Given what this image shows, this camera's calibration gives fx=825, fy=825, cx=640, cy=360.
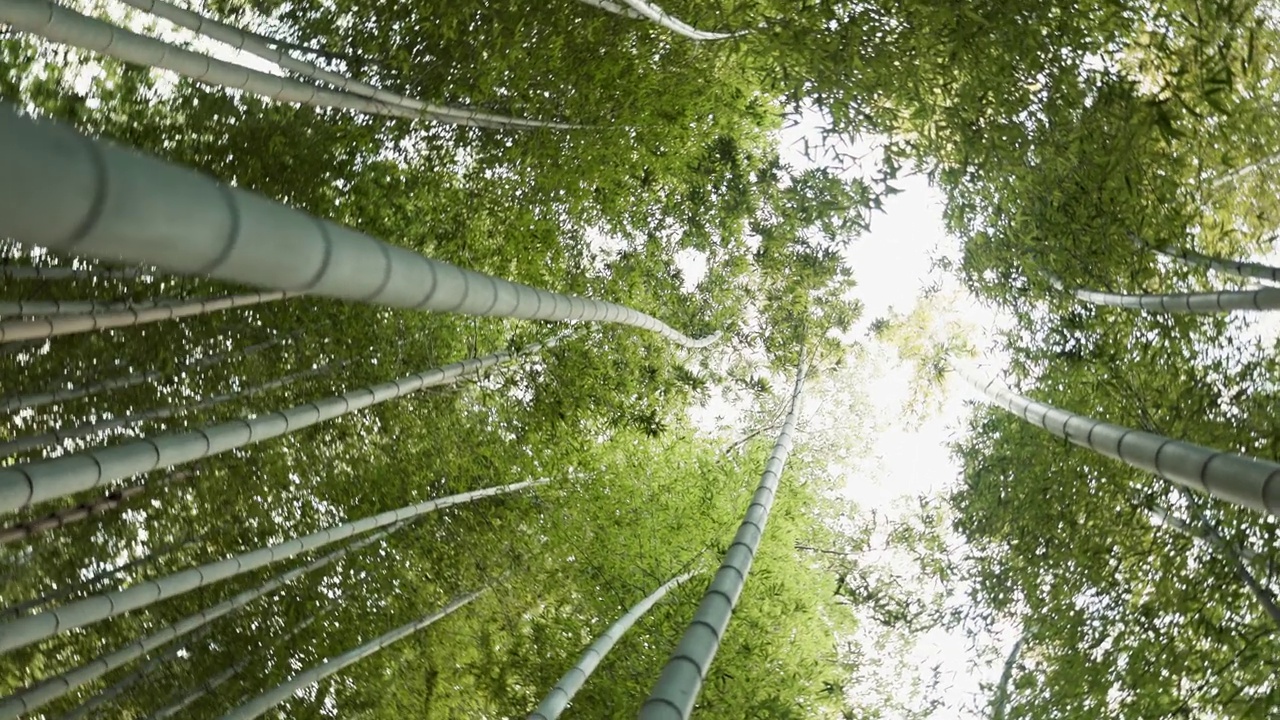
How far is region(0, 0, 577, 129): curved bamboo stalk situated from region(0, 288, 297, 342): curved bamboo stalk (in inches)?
35.1

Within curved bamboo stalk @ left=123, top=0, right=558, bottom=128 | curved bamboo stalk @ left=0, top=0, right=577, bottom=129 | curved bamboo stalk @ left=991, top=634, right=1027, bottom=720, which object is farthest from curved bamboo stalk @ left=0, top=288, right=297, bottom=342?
curved bamboo stalk @ left=991, top=634, right=1027, bottom=720

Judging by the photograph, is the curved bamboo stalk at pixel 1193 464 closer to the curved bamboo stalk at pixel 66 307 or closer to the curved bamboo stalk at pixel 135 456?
the curved bamboo stalk at pixel 135 456

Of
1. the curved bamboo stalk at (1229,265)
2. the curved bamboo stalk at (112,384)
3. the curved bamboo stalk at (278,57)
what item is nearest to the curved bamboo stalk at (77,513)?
the curved bamboo stalk at (112,384)

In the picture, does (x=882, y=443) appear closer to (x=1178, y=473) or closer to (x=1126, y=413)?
(x=1126, y=413)

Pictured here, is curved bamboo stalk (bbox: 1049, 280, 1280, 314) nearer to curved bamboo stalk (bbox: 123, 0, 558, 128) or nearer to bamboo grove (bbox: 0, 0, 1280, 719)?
bamboo grove (bbox: 0, 0, 1280, 719)

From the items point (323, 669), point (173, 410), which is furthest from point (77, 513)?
point (323, 669)

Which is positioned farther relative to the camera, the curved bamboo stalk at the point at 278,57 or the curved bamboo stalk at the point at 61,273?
the curved bamboo stalk at the point at 61,273

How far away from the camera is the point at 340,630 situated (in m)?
5.90

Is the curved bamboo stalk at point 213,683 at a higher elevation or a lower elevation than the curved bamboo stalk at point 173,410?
lower

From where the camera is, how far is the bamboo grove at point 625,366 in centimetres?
325

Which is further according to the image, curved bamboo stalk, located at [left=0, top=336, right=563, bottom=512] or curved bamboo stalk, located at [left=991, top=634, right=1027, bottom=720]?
curved bamboo stalk, located at [left=991, top=634, right=1027, bottom=720]

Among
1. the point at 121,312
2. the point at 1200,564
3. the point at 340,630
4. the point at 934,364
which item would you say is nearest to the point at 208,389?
the point at 121,312

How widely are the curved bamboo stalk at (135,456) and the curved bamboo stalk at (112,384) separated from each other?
6.66ft

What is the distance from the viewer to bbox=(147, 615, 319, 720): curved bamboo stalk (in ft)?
18.9
